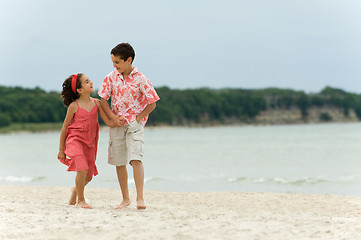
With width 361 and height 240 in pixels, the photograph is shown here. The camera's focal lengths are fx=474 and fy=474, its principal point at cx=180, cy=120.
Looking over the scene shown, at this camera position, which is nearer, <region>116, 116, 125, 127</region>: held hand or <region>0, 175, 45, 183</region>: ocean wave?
<region>116, 116, 125, 127</region>: held hand

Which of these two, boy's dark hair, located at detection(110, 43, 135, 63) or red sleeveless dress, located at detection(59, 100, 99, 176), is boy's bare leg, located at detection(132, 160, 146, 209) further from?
boy's dark hair, located at detection(110, 43, 135, 63)

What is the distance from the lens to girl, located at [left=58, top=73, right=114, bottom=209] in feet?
A: 16.5

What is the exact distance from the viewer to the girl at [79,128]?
16.5 ft

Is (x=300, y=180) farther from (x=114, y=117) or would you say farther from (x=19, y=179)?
(x=114, y=117)

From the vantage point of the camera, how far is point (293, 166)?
1859 cm

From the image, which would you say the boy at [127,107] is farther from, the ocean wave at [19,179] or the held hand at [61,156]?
the ocean wave at [19,179]

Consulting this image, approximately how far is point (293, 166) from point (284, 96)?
81814mm

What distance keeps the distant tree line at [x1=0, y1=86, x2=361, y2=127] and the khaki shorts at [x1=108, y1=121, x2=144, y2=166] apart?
6820 centimetres

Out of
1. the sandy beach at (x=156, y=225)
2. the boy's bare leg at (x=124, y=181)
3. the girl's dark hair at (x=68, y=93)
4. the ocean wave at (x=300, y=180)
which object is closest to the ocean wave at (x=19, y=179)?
the ocean wave at (x=300, y=180)

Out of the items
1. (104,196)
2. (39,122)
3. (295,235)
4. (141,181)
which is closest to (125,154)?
(141,181)

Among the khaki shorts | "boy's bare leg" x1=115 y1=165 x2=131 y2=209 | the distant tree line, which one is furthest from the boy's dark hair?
the distant tree line

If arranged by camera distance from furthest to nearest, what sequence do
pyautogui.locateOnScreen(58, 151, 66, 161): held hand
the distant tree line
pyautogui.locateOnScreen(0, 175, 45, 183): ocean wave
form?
the distant tree line, pyautogui.locateOnScreen(0, 175, 45, 183): ocean wave, pyautogui.locateOnScreen(58, 151, 66, 161): held hand

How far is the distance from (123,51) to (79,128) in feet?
3.12

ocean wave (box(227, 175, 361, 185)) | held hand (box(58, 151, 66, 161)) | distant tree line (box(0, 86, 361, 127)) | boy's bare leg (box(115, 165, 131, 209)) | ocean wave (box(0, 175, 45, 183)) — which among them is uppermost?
distant tree line (box(0, 86, 361, 127))
